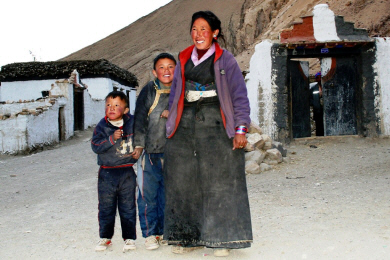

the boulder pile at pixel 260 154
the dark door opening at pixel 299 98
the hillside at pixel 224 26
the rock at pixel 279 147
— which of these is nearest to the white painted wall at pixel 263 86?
the dark door opening at pixel 299 98

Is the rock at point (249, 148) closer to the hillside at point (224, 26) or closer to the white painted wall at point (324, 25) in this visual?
the white painted wall at point (324, 25)

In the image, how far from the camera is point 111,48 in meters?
56.5

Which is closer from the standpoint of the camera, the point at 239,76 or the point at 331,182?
the point at 239,76

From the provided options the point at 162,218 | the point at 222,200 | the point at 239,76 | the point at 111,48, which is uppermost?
the point at 111,48

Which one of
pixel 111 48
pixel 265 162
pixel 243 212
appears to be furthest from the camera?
pixel 111 48

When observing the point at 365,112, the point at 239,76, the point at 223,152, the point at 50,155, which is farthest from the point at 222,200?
the point at 50,155

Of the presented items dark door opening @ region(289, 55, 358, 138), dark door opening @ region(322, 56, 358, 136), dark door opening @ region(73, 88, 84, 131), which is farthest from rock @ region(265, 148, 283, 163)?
dark door opening @ region(73, 88, 84, 131)

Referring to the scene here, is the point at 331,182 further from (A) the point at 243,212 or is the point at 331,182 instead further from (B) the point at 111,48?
(B) the point at 111,48

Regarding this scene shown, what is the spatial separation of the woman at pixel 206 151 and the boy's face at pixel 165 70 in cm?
23

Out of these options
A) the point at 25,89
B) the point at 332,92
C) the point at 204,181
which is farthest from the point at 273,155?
the point at 25,89

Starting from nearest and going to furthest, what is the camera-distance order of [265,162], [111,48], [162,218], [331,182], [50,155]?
[162,218], [331,182], [265,162], [50,155], [111,48]

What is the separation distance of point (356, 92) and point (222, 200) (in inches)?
319

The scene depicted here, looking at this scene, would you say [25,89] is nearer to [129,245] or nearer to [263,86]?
[263,86]

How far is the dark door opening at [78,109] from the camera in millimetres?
14969
